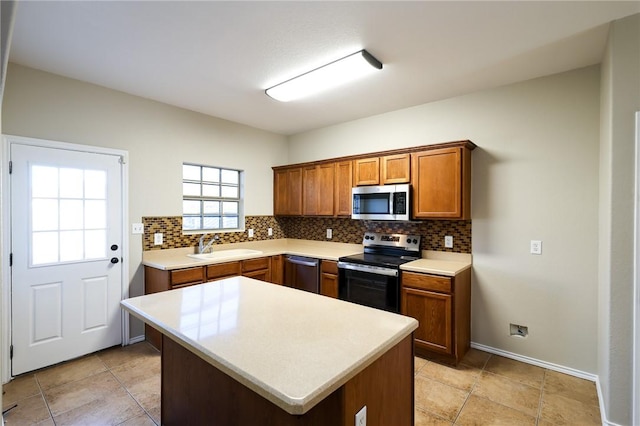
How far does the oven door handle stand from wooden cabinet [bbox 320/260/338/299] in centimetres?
16

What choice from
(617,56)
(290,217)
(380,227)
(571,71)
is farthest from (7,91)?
(571,71)

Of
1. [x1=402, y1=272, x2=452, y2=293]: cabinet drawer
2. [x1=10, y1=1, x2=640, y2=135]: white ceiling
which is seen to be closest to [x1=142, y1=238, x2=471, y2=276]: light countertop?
[x1=402, y1=272, x2=452, y2=293]: cabinet drawer

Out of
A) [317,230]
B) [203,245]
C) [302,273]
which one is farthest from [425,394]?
[203,245]

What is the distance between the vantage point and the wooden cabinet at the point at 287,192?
4.56 meters

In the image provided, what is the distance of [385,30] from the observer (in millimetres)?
2244

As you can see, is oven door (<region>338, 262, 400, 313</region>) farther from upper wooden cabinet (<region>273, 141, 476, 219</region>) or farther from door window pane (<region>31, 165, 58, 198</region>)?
door window pane (<region>31, 165, 58, 198</region>)

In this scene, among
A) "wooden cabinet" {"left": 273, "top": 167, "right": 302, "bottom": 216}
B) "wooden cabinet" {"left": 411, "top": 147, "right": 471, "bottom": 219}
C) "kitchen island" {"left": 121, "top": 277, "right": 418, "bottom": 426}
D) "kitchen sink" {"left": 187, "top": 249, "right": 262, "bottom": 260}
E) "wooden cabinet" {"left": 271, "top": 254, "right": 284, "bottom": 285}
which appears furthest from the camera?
"wooden cabinet" {"left": 273, "top": 167, "right": 302, "bottom": 216}

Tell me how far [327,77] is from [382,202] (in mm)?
1440

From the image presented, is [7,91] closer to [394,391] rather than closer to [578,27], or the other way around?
[394,391]

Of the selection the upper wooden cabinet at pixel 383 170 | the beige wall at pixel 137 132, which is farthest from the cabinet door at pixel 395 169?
the beige wall at pixel 137 132

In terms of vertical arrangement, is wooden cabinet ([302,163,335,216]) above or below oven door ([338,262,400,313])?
above

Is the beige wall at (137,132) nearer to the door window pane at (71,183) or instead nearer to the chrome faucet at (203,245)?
the door window pane at (71,183)

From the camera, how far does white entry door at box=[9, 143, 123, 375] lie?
2.75 metres

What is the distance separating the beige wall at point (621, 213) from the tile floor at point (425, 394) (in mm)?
382
